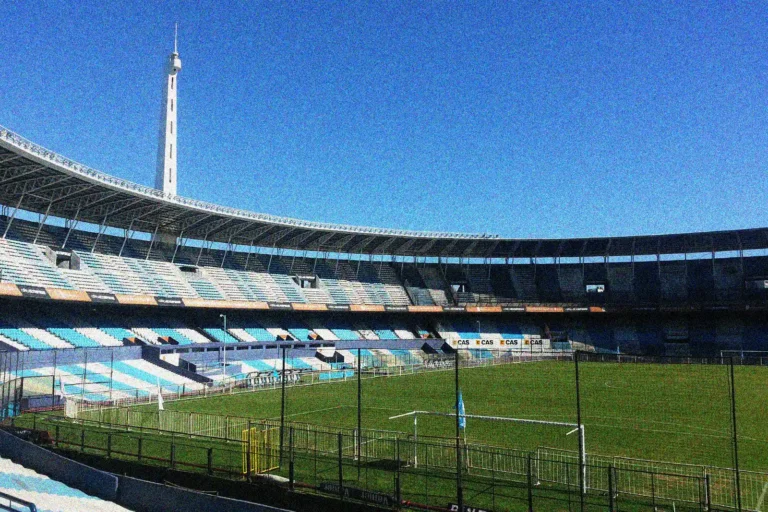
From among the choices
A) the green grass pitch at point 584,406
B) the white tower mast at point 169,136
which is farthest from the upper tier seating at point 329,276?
the green grass pitch at point 584,406

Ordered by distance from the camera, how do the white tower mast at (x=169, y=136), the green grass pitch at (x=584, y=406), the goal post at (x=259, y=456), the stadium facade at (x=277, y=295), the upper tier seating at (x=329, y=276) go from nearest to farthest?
the goal post at (x=259, y=456)
the green grass pitch at (x=584, y=406)
the stadium facade at (x=277, y=295)
the upper tier seating at (x=329, y=276)
the white tower mast at (x=169, y=136)

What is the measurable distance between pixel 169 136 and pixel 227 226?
1863 centimetres

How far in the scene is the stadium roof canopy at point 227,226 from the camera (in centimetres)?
4125

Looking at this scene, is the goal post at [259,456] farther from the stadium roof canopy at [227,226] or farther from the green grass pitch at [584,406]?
the stadium roof canopy at [227,226]

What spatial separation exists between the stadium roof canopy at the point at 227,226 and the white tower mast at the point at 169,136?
12.0 metres

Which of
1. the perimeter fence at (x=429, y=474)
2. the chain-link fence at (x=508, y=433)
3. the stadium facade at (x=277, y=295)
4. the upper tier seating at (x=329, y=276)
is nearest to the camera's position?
the perimeter fence at (x=429, y=474)

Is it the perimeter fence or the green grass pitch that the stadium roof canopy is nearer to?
the green grass pitch

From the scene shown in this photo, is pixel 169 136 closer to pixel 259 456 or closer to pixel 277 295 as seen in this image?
pixel 277 295

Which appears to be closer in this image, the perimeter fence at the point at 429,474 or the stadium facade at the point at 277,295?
the perimeter fence at the point at 429,474

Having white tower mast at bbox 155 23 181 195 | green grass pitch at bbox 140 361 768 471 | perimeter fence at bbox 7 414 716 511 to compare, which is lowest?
green grass pitch at bbox 140 361 768 471

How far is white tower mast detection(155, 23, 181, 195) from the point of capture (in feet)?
234

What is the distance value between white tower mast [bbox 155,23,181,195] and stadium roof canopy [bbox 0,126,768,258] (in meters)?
12.0

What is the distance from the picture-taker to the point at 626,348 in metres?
72.6

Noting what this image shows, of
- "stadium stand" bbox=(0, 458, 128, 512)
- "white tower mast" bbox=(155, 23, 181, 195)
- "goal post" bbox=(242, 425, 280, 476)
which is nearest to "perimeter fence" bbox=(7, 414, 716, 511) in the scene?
"goal post" bbox=(242, 425, 280, 476)
